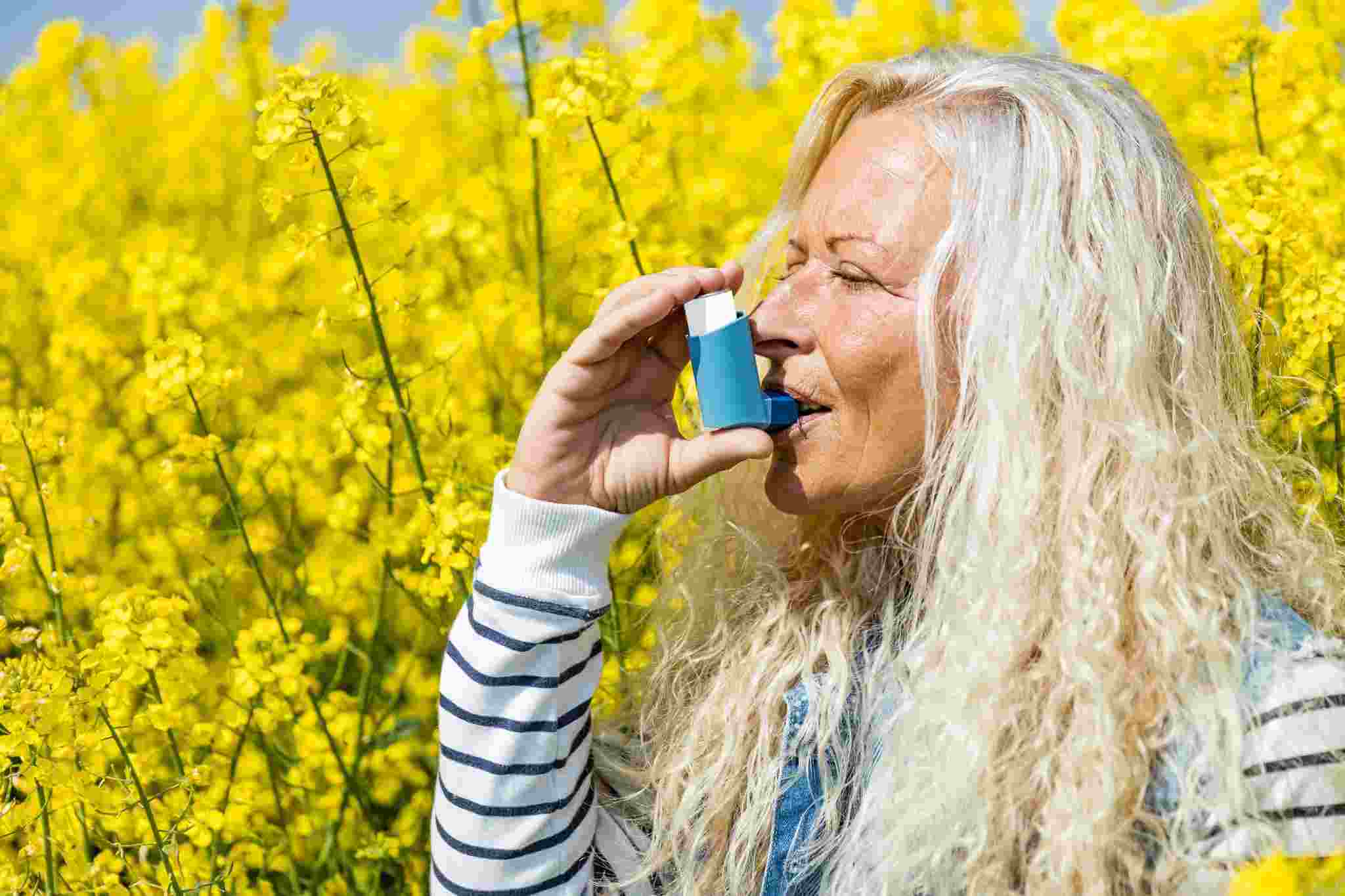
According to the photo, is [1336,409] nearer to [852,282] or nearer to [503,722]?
[852,282]

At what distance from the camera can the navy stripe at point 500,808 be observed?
1.33m

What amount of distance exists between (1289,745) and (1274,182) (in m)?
0.92

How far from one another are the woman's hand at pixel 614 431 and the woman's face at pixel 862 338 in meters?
0.06

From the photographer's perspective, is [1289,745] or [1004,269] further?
[1004,269]

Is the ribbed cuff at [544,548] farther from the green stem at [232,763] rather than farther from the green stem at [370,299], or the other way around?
the green stem at [232,763]

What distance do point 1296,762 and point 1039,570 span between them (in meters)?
0.26

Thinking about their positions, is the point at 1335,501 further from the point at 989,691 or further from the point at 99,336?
the point at 99,336

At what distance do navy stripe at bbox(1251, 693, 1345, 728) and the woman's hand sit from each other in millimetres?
479

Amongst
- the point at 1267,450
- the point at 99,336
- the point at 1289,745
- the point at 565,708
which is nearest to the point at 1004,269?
the point at 1267,450

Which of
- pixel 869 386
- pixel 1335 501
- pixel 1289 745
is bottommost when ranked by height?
pixel 1335 501

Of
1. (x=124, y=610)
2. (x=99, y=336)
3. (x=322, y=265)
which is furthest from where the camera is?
(x=322, y=265)

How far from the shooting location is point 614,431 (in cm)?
141

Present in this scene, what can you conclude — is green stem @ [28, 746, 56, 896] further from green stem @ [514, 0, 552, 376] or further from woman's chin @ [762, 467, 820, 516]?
green stem @ [514, 0, 552, 376]

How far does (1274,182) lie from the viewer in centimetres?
177
